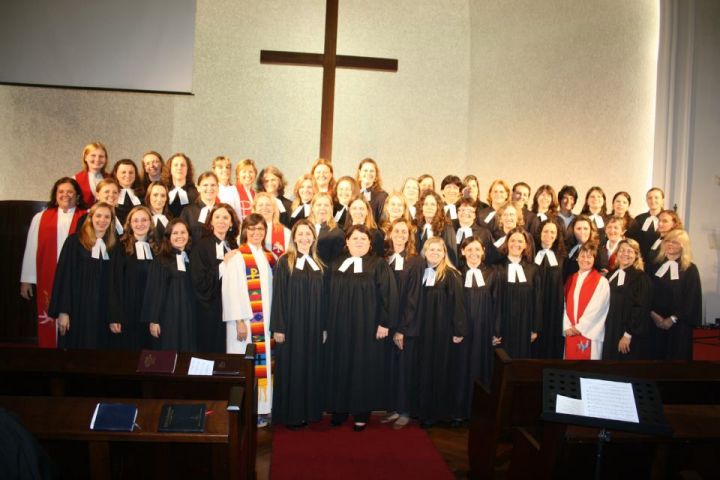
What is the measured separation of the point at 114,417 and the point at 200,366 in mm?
817

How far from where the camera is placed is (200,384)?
4094 millimetres

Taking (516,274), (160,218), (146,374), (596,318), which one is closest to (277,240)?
(160,218)

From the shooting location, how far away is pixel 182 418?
2.98 m

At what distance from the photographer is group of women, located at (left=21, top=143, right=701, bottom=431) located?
5363 millimetres

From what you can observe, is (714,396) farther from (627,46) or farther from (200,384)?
(627,46)

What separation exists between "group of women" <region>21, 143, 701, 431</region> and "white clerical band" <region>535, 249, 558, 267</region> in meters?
0.02

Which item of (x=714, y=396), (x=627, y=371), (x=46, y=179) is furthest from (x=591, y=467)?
(x=46, y=179)

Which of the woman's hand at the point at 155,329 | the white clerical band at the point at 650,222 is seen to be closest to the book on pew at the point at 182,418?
the woman's hand at the point at 155,329

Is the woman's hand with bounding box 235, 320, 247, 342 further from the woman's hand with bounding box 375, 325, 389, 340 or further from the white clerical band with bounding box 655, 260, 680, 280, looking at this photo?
the white clerical band with bounding box 655, 260, 680, 280

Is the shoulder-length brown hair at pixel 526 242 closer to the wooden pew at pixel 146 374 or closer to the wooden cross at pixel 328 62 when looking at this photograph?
the wooden cross at pixel 328 62

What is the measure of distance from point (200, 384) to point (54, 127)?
6.57 m

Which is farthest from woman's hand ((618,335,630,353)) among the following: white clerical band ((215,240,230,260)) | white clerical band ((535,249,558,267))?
white clerical band ((215,240,230,260))

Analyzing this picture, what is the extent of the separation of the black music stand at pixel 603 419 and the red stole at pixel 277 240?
11.6 feet

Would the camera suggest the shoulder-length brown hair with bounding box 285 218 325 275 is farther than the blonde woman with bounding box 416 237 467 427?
No
